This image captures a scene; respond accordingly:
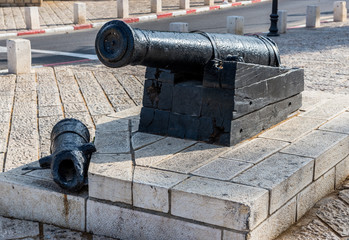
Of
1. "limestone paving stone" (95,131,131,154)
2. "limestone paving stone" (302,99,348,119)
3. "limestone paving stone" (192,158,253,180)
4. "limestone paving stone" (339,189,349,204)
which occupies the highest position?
"limestone paving stone" (302,99,348,119)

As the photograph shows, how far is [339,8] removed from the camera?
2048cm

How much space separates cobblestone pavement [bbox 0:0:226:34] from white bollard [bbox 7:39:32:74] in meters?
7.64

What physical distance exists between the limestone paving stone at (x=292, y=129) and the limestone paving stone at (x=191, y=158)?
616 millimetres

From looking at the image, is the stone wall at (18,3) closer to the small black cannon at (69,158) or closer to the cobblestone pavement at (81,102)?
the cobblestone pavement at (81,102)

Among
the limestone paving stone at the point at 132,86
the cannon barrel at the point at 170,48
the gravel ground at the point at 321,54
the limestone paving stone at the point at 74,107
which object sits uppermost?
the cannon barrel at the point at 170,48

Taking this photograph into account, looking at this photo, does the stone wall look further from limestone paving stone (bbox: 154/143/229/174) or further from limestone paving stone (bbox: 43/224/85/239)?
limestone paving stone (bbox: 43/224/85/239)

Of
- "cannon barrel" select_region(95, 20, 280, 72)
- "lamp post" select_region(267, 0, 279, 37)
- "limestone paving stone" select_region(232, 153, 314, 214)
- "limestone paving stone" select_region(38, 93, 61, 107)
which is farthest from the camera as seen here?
"lamp post" select_region(267, 0, 279, 37)

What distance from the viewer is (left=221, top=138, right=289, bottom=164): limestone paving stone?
4.66m

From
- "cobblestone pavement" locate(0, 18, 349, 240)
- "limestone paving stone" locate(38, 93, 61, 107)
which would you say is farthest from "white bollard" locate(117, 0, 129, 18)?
"limestone paving stone" locate(38, 93, 61, 107)

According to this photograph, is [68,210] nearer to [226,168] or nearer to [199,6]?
[226,168]

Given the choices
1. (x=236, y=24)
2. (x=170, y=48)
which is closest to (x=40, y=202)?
(x=170, y=48)

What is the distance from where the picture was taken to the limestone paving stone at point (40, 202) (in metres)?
4.48

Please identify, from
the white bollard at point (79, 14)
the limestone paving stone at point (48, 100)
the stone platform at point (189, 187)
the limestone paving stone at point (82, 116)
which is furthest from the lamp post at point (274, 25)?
the stone platform at point (189, 187)

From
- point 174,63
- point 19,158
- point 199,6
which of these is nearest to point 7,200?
point 19,158
